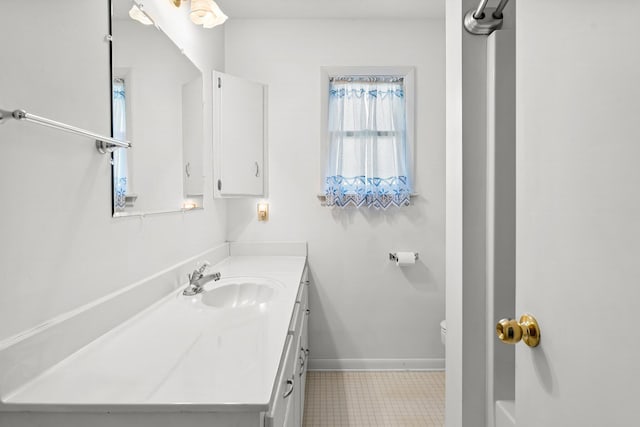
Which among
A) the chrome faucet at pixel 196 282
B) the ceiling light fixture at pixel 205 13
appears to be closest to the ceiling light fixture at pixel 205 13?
the ceiling light fixture at pixel 205 13

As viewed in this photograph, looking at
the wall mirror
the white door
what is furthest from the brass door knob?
the wall mirror

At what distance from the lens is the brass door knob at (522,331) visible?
72 cm

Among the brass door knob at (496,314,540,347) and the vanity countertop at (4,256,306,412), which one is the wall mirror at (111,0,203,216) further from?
the brass door knob at (496,314,540,347)

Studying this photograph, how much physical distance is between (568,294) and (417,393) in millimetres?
2186

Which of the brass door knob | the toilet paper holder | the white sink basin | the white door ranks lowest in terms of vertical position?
the white sink basin

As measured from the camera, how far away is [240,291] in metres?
1.88

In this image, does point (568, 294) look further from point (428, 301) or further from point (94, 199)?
point (428, 301)

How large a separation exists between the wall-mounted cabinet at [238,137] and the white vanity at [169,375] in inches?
45.8

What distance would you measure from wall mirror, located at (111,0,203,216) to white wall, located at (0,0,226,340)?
0.06 m

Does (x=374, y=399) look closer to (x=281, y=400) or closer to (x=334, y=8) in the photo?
(x=281, y=400)

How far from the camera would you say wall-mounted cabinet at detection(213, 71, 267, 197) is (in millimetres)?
2371

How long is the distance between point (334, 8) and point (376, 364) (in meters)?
2.64

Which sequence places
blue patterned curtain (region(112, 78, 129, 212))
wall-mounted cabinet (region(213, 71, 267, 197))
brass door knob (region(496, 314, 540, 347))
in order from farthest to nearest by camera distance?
wall-mounted cabinet (region(213, 71, 267, 197))
blue patterned curtain (region(112, 78, 129, 212))
brass door knob (region(496, 314, 540, 347))

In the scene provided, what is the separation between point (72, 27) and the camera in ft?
3.44
